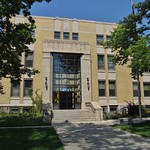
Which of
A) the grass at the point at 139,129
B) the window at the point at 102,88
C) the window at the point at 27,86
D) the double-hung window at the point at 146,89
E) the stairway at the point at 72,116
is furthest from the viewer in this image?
the double-hung window at the point at 146,89

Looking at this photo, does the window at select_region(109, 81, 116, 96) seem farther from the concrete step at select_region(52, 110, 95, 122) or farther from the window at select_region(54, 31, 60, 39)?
the window at select_region(54, 31, 60, 39)

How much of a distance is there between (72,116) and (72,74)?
6583 mm

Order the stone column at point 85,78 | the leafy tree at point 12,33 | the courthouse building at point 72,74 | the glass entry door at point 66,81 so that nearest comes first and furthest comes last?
1. the leafy tree at point 12,33
2. the courthouse building at point 72,74
3. the stone column at point 85,78
4. the glass entry door at point 66,81

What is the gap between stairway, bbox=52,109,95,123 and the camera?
2359cm

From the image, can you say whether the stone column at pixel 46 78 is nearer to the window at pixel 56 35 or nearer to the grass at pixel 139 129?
the window at pixel 56 35

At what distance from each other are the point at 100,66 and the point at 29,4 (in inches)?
823

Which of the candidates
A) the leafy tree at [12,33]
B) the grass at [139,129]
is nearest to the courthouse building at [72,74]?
the grass at [139,129]

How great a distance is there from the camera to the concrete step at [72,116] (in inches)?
929

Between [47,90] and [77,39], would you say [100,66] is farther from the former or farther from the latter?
[47,90]

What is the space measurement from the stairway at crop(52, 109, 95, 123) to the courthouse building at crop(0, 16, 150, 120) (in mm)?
923

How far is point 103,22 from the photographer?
33406mm

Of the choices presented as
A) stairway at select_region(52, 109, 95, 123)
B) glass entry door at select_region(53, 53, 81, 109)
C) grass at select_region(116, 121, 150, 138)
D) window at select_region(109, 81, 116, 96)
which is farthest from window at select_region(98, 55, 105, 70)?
grass at select_region(116, 121, 150, 138)

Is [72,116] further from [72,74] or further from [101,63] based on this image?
[101,63]

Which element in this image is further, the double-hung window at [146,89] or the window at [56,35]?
the double-hung window at [146,89]
